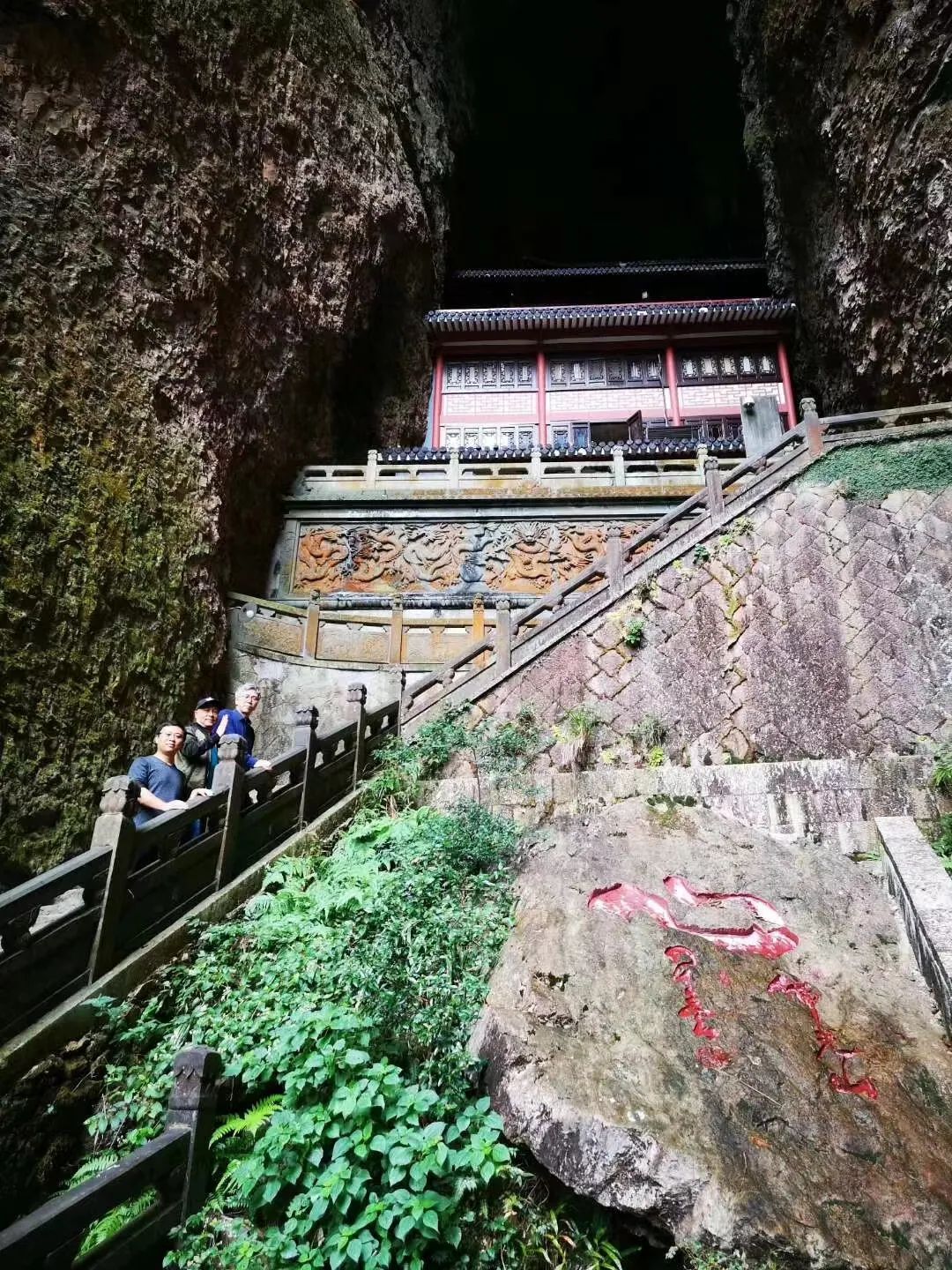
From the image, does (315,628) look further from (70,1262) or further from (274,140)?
(274,140)

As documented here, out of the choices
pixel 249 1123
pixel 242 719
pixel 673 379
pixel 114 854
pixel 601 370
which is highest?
pixel 601 370

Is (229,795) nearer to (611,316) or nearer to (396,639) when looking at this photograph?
(396,639)

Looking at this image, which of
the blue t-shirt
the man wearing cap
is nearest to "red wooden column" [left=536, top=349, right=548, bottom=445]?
the man wearing cap

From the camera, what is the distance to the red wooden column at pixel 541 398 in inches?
751

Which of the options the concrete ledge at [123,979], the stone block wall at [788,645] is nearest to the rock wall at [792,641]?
the stone block wall at [788,645]

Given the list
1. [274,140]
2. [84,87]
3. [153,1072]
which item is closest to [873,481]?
[153,1072]

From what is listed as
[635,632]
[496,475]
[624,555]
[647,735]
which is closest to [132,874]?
[647,735]

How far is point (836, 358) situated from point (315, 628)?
13159 millimetres

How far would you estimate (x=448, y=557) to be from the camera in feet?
44.8

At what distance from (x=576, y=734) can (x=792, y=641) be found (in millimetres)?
2503

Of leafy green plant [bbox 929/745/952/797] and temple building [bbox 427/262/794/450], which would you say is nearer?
leafy green plant [bbox 929/745/952/797]

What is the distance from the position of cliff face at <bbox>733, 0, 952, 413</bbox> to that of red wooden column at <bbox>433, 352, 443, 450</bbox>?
30.7ft

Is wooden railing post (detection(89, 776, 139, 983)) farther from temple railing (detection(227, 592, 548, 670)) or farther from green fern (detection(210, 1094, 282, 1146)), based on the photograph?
temple railing (detection(227, 592, 548, 670))

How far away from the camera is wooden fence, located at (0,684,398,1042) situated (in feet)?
10.9
